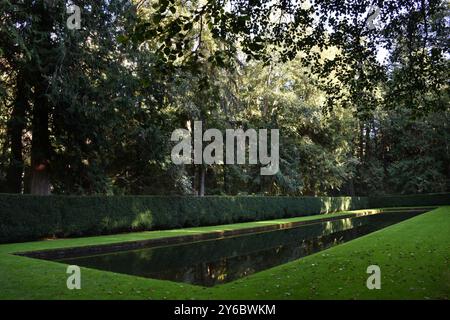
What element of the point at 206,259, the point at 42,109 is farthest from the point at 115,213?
the point at 206,259

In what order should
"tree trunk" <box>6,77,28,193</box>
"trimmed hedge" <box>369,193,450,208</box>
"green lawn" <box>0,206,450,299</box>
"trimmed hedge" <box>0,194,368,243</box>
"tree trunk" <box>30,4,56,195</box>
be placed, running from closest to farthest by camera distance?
"green lawn" <box>0,206,450,299</box> → "trimmed hedge" <box>0,194,368,243</box> → "tree trunk" <box>30,4,56,195</box> → "tree trunk" <box>6,77,28,193</box> → "trimmed hedge" <box>369,193,450,208</box>

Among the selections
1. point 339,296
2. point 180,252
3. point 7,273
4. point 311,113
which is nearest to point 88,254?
point 180,252

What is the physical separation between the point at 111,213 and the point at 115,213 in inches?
8.5

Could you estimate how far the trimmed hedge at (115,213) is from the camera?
43.1 feet

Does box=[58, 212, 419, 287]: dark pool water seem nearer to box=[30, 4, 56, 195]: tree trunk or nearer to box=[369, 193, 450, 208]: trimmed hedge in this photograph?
box=[30, 4, 56, 195]: tree trunk

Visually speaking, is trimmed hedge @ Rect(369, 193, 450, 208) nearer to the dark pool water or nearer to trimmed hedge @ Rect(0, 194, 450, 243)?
trimmed hedge @ Rect(0, 194, 450, 243)

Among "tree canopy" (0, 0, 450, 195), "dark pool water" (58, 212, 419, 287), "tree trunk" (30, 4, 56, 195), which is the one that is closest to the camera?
"tree canopy" (0, 0, 450, 195)

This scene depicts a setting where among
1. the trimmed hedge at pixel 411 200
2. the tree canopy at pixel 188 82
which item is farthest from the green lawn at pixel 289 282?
the trimmed hedge at pixel 411 200

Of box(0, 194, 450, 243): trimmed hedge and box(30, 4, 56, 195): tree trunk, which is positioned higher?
box(30, 4, 56, 195): tree trunk

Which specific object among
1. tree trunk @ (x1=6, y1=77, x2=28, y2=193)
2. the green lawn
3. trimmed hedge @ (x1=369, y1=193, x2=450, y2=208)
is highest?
tree trunk @ (x1=6, y1=77, x2=28, y2=193)

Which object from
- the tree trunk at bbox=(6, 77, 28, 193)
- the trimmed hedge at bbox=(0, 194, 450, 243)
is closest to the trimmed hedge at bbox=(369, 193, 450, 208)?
the trimmed hedge at bbox=(0, 194, 450, 243)

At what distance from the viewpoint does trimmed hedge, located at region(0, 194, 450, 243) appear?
13.1 m

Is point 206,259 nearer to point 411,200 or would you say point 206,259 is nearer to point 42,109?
point 42,109

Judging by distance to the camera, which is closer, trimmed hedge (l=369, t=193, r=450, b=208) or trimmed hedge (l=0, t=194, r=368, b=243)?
trimmed hedge (l=0, t=194, r=368, b=243)
